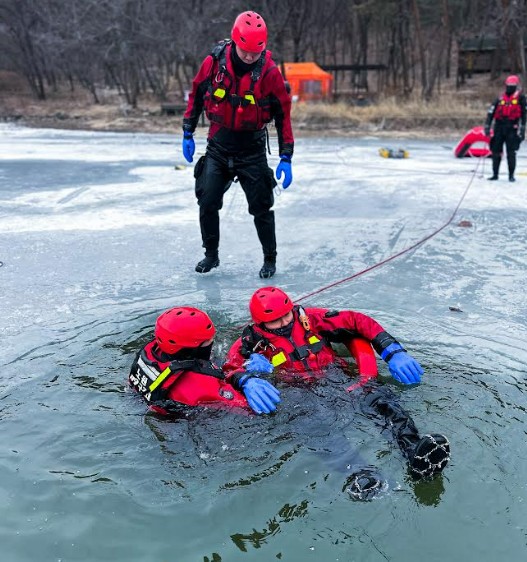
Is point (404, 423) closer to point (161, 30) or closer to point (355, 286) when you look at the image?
point (355, 286)

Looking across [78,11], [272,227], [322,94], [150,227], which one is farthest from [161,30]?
[272,227]

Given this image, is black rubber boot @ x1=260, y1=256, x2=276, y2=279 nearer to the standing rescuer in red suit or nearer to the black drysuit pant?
the standing rescuer in red suit

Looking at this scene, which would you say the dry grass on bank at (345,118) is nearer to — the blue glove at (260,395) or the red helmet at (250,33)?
the red helmet at (250,33)

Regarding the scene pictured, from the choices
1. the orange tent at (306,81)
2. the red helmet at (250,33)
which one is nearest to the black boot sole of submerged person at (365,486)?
the red helmet at (250,33)

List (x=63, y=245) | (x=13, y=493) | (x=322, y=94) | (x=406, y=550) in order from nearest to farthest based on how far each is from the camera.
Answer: (x=406, y=550) < (x=13, y=493) < (x=63, y=245) < (x=322, y=94)

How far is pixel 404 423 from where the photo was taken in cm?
288

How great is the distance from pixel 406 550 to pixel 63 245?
467 centimetres

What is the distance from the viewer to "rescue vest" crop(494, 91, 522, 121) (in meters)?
8.48

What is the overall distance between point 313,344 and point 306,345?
5 centimetres

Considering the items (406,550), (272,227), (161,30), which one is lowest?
(406,550)

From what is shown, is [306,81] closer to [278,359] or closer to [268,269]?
[268,269]

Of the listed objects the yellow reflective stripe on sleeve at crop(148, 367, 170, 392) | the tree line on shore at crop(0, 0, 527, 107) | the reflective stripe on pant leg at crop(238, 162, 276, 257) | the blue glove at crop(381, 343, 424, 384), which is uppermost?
the tree line on shore at crop(0, 0, 527, 107)

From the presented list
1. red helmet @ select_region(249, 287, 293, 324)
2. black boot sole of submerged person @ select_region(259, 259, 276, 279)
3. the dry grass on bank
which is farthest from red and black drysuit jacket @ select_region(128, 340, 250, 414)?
the dry grass on bank

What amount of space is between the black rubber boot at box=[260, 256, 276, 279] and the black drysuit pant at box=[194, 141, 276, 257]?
18 cm
